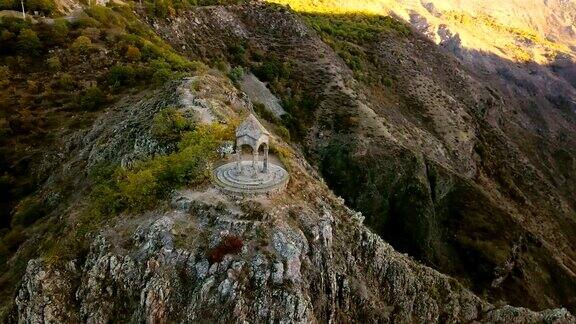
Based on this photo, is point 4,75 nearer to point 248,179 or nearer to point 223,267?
point 248,179

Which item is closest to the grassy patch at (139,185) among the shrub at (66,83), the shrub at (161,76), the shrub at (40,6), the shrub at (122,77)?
the shrub at (161,76)

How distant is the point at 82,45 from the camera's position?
244 ft

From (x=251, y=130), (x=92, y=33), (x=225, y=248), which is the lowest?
(x=92, y=33)

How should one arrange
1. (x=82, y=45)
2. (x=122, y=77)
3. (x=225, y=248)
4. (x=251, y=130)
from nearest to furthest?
(x=225, y=248)
(x=251, y=130)
(x=122, y=77)
(x=82, y=45)

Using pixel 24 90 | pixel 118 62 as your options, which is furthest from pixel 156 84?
pixel 24 90

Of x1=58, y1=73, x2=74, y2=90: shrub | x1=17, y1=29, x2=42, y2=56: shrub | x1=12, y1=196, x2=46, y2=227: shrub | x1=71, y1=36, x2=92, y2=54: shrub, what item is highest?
x1=71, y1=36, x2=92, y2=54: shrub

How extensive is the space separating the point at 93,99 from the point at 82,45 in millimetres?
14364

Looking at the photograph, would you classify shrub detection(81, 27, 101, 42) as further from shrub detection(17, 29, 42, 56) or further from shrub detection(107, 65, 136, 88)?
shrub detection(107, 65, 136, 88)

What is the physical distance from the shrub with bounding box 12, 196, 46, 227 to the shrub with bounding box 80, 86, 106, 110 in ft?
59.0

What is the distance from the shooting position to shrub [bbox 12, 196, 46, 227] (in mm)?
47356

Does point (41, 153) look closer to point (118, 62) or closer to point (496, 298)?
point (118, 62)

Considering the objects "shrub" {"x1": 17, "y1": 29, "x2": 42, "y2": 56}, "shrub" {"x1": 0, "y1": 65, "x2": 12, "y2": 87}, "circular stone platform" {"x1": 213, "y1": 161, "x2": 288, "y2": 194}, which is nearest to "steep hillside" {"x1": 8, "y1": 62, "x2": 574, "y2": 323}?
"circular stone platform" {"x1": 213, "y1": 161, "x2": 288, "y2": 194}

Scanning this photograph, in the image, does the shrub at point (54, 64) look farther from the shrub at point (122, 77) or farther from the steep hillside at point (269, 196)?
the shrub at point (122, 77)

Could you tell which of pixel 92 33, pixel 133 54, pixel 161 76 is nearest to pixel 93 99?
pixel 161 76
